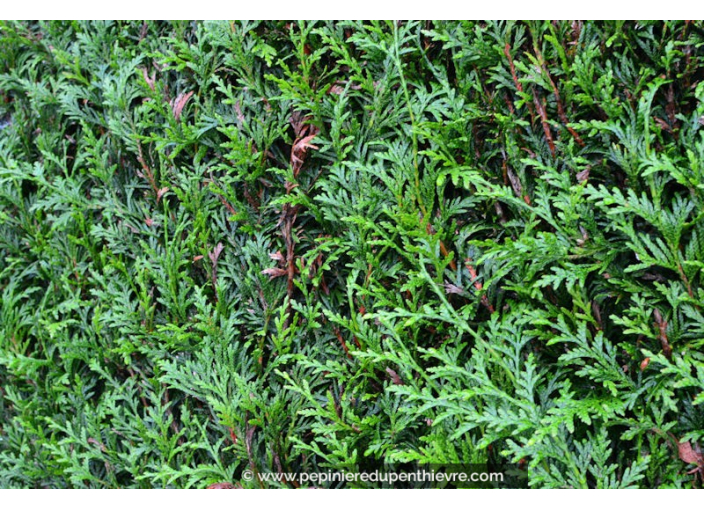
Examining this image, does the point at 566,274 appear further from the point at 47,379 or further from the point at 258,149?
the point at 47,379

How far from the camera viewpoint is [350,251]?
6.77ft

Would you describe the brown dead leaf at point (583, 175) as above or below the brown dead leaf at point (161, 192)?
above

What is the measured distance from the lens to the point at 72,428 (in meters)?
2.35

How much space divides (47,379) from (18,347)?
0.19m

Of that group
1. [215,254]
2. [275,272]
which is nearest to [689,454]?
[275,272]

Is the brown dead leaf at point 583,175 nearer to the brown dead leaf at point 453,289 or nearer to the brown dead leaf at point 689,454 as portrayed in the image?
the brown dead leaf at point 453,289

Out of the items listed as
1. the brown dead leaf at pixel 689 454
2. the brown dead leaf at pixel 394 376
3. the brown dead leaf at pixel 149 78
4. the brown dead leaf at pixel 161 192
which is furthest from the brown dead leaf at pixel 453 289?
the brown dead leaf at pixel 149 78

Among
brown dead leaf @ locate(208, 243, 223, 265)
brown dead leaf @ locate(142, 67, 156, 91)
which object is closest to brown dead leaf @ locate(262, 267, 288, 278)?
brown dead leaf @ locate(208, 243, 223, 265)

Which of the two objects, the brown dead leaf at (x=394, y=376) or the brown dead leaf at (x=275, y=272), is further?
the brown dead leaf at (x=275, y=272)

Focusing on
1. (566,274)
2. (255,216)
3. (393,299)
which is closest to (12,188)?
(255,216)

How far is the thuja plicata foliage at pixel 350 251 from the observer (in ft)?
5.94

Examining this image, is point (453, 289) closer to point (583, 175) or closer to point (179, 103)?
point (583, 175)

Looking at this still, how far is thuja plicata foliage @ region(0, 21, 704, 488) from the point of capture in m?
1.81

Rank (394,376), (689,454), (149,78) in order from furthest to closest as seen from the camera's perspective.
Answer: (149,78) < (394,376) < (689,454)
